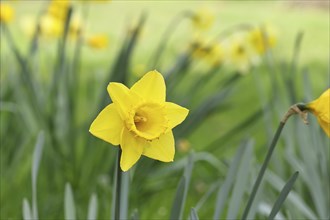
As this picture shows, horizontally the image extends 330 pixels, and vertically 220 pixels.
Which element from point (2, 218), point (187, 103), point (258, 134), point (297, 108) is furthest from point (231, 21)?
point (297, 108)

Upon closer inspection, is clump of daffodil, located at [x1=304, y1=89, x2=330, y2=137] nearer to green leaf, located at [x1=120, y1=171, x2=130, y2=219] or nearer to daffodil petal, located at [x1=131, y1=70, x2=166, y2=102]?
daffodil petal, located at [x1=131, y1=70, x2=166, y2=102]

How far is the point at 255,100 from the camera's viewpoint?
3.44 metres

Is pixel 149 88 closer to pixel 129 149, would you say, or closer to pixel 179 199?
pixel 129 149

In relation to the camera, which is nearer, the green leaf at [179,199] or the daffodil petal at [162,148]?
the daffodil petal at [162,148]

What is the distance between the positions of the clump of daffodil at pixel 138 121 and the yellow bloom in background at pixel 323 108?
0.18 m

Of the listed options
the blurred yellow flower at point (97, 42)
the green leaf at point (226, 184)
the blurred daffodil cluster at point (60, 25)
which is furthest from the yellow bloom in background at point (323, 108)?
the blurred yellow flower at point (97, 42)

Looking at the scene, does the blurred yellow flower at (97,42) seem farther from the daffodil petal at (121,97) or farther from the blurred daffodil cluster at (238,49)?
the daffodil petal at (121,97)

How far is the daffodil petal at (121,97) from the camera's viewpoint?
0.84 metres

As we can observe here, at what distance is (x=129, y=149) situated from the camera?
86cm

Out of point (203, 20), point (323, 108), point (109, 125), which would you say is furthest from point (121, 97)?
point (203, 20)

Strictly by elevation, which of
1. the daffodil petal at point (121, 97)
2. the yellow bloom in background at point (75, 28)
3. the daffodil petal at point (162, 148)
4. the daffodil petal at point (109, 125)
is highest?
the yellow bloom in background at point (75, 28)

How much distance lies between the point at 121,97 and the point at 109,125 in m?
0.04

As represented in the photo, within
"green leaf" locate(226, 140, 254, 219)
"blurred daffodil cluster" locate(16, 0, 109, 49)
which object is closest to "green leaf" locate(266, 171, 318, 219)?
"green leaf" locate(226, 140, 254, 219)

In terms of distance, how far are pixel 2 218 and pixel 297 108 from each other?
0.86 m
